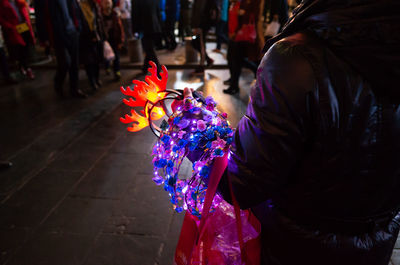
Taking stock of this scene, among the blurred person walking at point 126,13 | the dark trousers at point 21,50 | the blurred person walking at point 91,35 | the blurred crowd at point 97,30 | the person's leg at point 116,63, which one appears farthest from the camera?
the blurred person walking at point 126,13

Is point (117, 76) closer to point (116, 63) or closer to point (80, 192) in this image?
point (116, 63)

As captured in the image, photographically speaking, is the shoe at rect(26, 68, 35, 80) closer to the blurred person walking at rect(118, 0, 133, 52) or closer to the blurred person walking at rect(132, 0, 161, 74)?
the blurred person walking at rect(132, 0, 161, 74)

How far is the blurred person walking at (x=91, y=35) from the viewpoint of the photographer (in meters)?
5.52

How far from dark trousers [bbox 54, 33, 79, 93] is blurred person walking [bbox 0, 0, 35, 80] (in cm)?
209

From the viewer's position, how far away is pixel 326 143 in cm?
80

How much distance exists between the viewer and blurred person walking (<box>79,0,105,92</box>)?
18.1 feet

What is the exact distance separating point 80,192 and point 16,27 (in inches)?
223

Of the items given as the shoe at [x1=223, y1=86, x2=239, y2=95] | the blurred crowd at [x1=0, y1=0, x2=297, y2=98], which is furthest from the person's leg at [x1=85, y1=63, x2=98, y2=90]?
the shoe at [x1=223, y1=86, x2=239, y2=95]

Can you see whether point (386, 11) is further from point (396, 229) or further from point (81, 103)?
point (81, 103)

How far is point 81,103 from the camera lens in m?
5.54

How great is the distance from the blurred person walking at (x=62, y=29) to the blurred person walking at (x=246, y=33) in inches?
118

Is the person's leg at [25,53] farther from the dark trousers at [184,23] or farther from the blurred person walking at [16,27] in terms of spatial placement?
the dark trousers at [184,23]

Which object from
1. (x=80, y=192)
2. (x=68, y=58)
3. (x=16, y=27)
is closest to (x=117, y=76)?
(x=68, y=58)

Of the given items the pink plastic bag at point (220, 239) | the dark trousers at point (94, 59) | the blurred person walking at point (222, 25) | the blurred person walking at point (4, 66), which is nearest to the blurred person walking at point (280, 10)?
the blurred person walking at point (222, 25)
